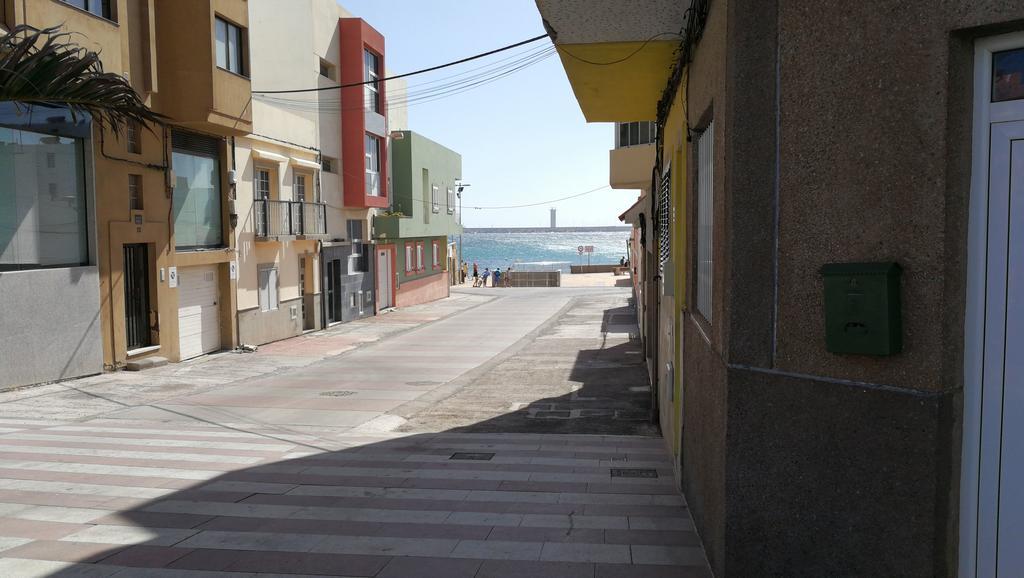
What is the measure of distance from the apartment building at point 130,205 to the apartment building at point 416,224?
1284 cm

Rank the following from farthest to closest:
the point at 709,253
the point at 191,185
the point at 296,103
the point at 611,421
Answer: the point at 296,103, the point at 191,185, the point at 611,421, the point at 709,253

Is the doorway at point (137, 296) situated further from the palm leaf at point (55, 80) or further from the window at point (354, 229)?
the window at point (354, 229)

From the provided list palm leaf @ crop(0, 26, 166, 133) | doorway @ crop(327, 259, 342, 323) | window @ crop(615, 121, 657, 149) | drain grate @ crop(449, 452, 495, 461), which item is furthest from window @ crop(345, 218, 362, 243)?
palm leaf @ crop(0, 26, 166, 133)

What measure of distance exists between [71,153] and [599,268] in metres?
59.3

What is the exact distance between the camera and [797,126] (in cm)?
376

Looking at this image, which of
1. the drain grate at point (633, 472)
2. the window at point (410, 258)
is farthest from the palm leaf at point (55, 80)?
the window at point (410, 258)

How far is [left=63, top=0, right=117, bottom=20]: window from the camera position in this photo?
15724mm

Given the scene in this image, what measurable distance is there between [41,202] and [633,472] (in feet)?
41.1

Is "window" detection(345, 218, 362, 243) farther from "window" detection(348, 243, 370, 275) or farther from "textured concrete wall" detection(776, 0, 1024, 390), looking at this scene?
"textured concrete wall" detection(776, 0, 1024, 390)

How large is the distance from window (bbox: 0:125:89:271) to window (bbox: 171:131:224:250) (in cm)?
329

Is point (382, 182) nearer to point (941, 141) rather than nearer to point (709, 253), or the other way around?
point (709, 253)

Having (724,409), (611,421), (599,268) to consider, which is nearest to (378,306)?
(611,421)

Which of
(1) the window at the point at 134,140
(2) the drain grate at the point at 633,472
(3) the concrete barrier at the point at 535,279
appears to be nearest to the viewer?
(2) the drain grate at the point at 633,472

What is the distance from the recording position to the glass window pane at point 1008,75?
324cm
